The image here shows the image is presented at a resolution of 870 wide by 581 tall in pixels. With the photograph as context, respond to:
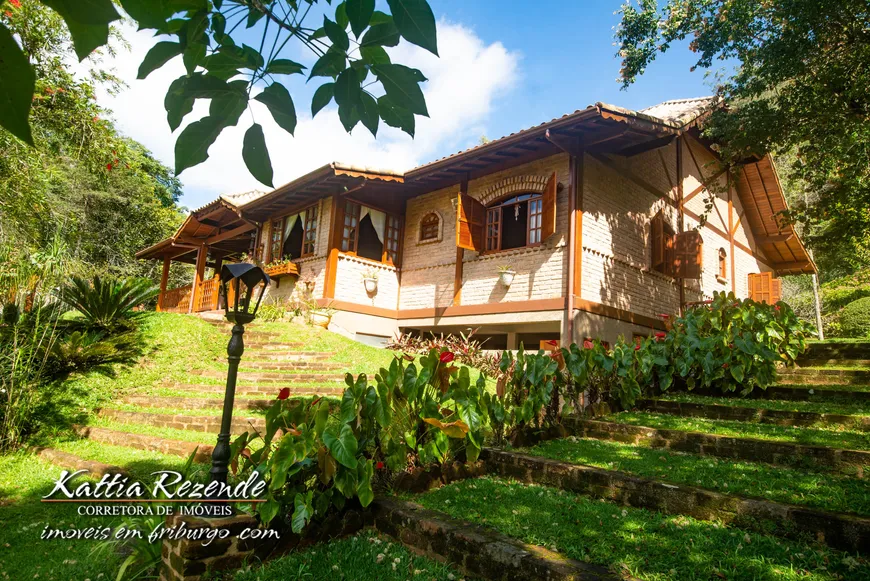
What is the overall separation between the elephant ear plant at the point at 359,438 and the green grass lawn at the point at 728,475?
1.00 metres

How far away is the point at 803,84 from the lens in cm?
873

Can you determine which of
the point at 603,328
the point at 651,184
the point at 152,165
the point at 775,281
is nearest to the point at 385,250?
the point at 603,328

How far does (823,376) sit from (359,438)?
21.6 feet

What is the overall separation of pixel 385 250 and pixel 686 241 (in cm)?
714

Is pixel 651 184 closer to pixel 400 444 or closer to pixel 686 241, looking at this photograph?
pixel 686 241

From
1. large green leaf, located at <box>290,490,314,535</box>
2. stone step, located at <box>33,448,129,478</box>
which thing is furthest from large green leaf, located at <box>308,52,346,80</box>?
stone step, located at <box>33,448,129,478</box>

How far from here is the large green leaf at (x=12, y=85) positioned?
2.29 feet

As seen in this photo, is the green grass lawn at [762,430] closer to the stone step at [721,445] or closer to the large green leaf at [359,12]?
the stone step at [721,445]

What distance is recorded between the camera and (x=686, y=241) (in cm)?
1198

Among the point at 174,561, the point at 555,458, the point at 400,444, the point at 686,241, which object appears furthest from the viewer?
the point at 686,241

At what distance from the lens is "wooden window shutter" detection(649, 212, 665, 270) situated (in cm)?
1181

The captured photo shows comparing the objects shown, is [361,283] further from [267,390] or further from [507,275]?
[267,390]

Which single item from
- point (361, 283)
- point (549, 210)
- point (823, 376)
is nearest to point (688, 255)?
point (549, 210)

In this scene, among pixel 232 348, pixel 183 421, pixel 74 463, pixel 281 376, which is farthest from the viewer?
pixel 281 376
